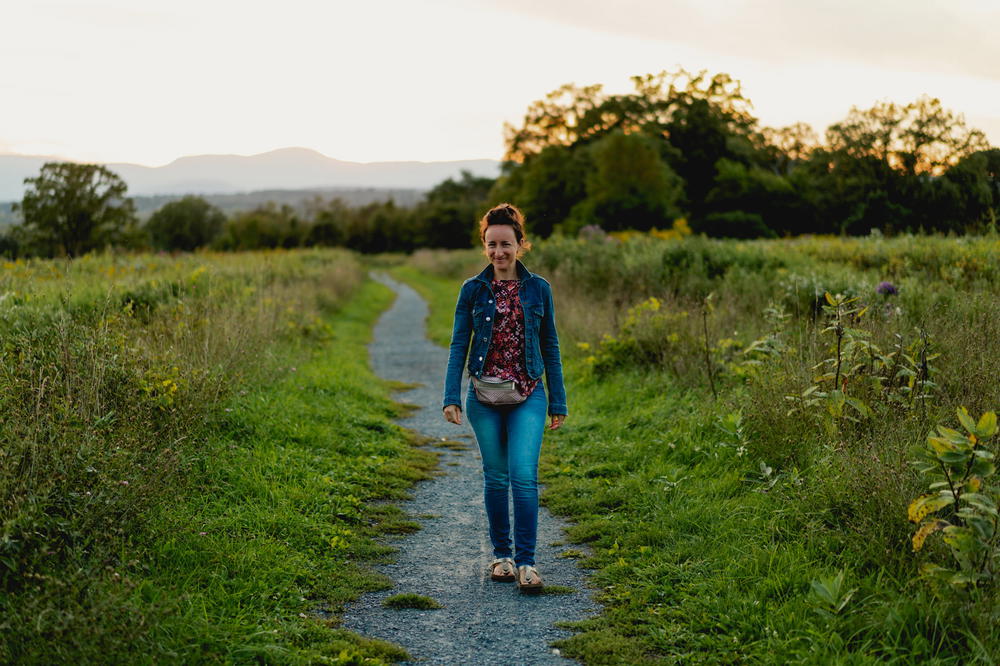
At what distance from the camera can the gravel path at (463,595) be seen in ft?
13.0

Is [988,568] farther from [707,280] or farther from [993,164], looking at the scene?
[993,164]

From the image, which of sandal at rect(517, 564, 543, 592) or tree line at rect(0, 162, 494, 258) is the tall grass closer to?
sandal at rect(517, 564, 543, 592)

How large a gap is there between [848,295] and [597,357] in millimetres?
3415

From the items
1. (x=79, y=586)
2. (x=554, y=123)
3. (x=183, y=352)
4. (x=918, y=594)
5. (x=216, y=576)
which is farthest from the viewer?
(x=554, y=123)

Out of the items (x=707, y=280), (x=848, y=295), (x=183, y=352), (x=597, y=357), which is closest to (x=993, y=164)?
(x=707, y=280)

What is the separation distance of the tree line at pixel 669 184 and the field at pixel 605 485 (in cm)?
791

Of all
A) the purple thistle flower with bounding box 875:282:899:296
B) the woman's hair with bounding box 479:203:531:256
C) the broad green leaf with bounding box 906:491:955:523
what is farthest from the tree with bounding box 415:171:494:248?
the broad green leaf with bounding box 906:491:955:523

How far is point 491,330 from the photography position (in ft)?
15.3

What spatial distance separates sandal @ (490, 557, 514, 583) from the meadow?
23.7 inches

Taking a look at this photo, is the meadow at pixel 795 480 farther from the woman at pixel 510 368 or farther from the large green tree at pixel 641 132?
the large green tree at pixel 641 132

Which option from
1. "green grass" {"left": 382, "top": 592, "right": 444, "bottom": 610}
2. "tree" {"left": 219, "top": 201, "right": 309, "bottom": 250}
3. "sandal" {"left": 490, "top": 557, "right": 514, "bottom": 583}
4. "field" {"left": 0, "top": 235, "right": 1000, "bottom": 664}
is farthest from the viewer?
"tree" {"left": 219, "top": 201, "right": 309, "bottom": 250}

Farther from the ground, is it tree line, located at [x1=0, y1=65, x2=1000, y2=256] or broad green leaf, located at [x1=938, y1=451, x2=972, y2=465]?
tree line, located at [x1=0, y1=65, x2=1000, y2=256]

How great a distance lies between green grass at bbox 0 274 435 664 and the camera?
3.30 m

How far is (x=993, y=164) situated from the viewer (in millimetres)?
14086
